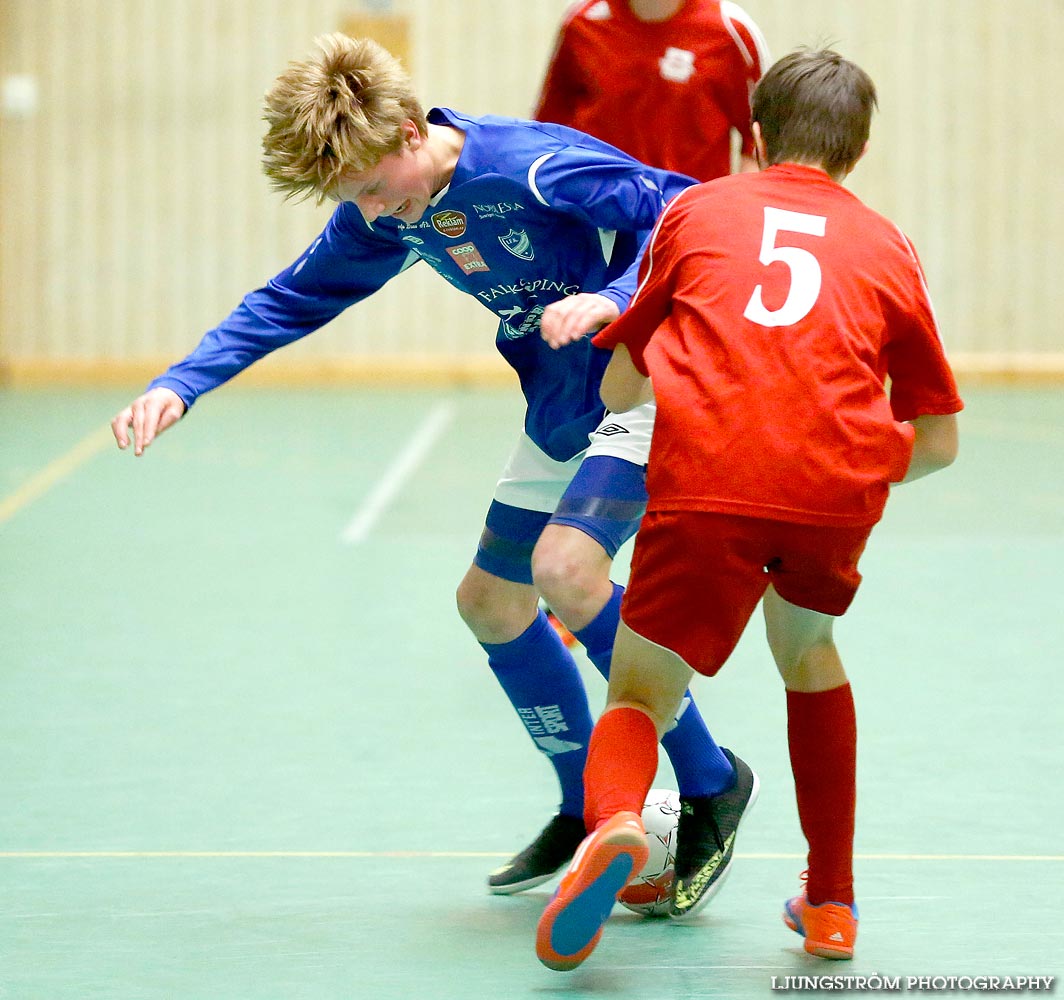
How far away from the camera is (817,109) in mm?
2158

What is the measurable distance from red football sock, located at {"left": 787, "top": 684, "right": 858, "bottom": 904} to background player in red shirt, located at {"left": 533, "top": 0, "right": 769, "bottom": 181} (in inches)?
87.9

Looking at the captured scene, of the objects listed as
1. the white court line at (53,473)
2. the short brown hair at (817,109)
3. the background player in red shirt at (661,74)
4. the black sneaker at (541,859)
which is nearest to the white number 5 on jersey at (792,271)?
the short brown hair at (817,109)

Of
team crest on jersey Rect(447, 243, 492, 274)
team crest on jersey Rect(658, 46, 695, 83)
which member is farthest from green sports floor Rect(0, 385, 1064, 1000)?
team crest on jersey Rect(658, 46, 695, 83)

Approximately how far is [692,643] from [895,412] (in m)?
0.43

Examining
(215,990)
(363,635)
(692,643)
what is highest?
(692,643)

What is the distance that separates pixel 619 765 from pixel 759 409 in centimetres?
53

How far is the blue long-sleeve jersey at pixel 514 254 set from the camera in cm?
251

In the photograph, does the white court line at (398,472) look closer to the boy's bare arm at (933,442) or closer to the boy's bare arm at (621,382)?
the boy's bare arm at (621,382)

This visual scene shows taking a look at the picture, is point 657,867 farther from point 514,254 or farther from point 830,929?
point 514,254

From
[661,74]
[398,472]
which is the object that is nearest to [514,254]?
[661,74]

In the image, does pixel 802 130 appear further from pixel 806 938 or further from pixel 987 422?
pixel 987 422

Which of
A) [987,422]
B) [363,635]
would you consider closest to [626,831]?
[363,635]

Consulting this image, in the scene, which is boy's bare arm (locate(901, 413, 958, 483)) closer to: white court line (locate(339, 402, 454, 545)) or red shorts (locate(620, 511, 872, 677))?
red shorts (locate(620, 511, 872, 677))

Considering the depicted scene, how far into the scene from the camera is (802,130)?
2174 mm
